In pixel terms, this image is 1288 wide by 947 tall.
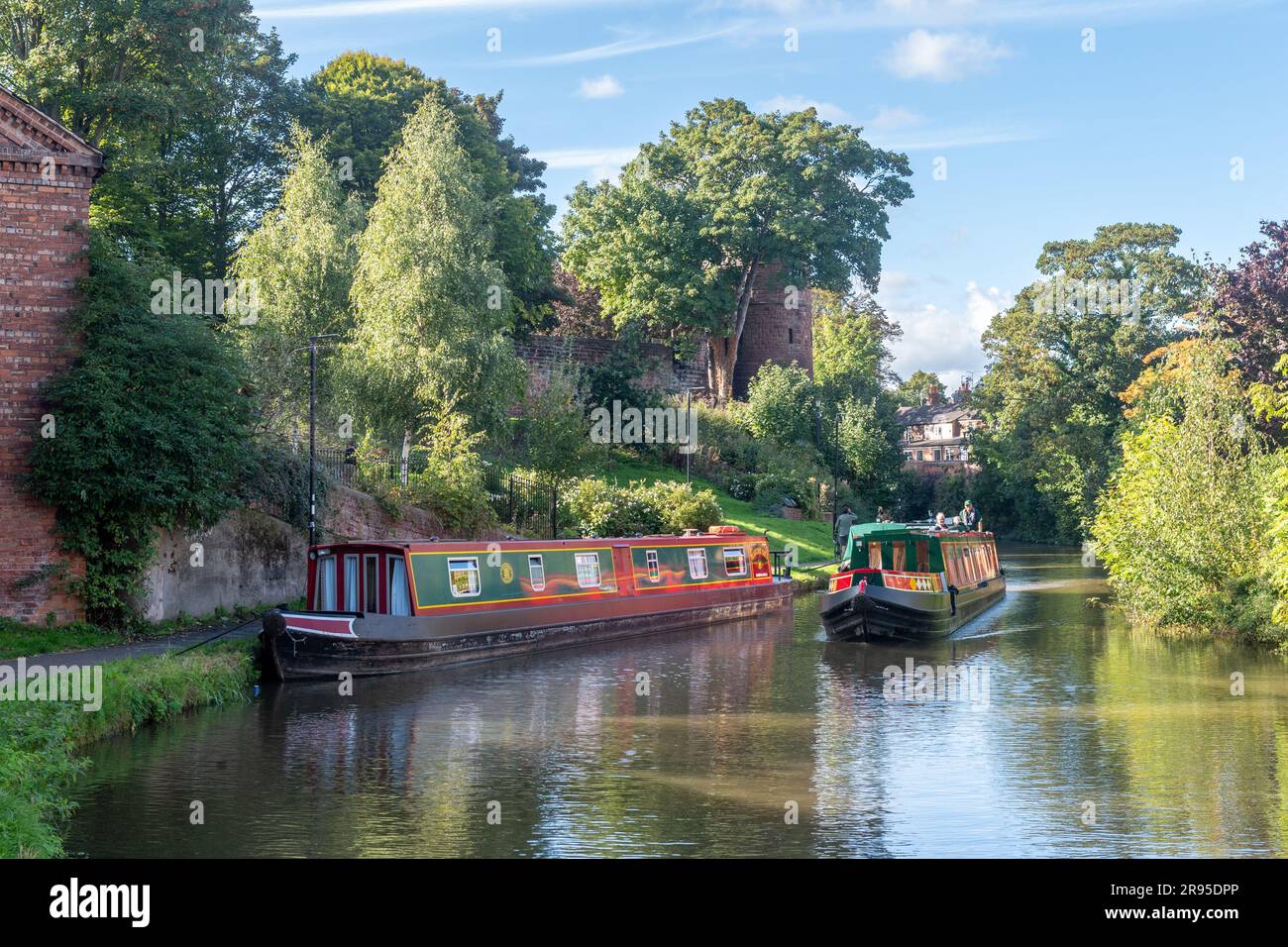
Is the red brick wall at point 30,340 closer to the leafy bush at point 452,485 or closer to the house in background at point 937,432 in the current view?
the leafy bush at point 452,485

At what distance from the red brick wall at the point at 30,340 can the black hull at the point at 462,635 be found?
3824mm

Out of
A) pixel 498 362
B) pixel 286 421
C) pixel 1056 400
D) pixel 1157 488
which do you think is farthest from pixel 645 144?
pixel 1157 488

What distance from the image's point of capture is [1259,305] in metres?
34.6

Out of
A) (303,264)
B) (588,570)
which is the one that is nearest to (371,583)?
(588,570)

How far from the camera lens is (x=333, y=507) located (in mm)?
26734

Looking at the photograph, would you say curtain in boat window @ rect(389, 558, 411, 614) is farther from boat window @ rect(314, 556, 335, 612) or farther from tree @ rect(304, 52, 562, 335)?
tree @ rect(304, 52, 562, 335)

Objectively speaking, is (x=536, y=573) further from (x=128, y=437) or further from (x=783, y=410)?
(x=783, y=410)

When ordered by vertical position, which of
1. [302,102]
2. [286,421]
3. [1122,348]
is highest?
[302,102]

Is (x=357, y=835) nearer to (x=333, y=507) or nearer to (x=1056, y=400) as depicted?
(x=333, y=507)

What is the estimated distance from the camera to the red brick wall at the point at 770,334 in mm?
58344

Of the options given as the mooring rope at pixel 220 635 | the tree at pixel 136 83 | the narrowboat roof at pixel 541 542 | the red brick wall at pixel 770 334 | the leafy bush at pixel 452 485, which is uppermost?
the tree at pixel 136 83

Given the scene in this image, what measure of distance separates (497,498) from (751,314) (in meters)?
28.3

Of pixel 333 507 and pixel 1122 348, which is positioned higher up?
pixel 1122 348

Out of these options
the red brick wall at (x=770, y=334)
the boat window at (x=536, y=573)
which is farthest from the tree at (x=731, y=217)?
the boat window at (x=536, y=573)
